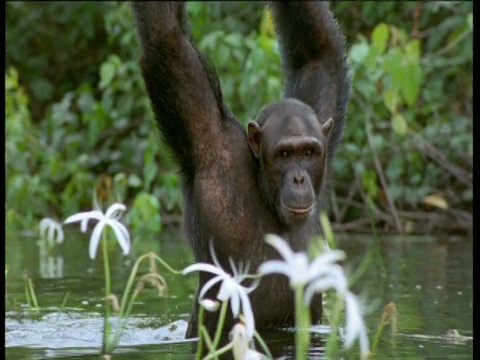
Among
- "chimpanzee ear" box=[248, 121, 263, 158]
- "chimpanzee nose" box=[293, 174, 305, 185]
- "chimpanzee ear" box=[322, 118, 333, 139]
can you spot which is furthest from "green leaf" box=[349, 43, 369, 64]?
"chimpanzee nose" box=[293, 174, 305, 185]

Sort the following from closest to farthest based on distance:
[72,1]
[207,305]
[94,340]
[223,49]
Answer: [207,305]
[94,340]
[223,49]
[72,1]

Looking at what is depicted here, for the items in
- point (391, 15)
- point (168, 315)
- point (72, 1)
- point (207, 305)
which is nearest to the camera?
point (207, 305)

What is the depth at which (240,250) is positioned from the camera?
20.3 feet

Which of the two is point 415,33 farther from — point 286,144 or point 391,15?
point 286,144

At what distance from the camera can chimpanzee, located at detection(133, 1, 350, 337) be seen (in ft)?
19.3

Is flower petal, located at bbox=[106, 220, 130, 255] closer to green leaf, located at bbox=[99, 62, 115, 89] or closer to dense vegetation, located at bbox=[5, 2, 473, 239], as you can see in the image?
dense vegetation, located at bbox=[5, 2, 473, 239]

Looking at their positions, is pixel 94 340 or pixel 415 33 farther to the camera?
pixel 415 33

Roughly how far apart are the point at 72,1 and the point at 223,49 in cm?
609

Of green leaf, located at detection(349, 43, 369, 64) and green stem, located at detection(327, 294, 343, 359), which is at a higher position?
green leaf, located at detection(349, 43, 369, 64)

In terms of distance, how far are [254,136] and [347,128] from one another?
22.7 feet

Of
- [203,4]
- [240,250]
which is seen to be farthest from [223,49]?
[240,250]

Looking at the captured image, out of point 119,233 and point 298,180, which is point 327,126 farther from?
point 119,233

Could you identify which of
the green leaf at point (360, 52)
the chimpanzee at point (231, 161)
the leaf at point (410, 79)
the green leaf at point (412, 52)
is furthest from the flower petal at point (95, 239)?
the green leaf at point (360, 52)

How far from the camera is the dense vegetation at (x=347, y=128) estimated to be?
12094mm
